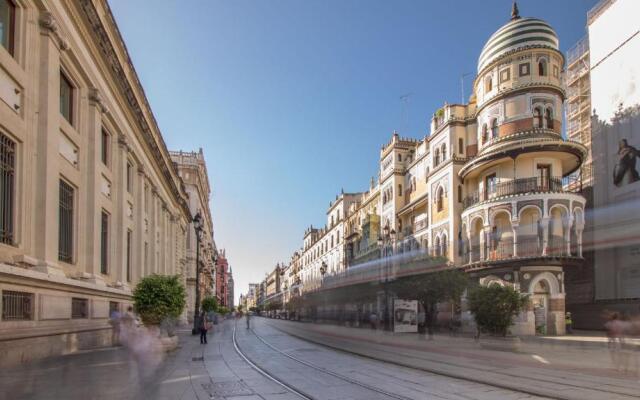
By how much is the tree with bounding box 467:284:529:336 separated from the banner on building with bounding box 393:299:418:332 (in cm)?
921

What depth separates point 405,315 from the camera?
35.6 meters

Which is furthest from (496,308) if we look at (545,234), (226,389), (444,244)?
(444,244)

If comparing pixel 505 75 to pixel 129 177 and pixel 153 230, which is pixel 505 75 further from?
pixel 153 230

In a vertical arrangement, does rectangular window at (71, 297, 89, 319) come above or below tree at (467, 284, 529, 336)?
above

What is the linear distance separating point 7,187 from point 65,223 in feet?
17.8

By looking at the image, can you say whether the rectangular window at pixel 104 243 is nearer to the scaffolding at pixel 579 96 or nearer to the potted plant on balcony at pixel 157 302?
the potted plant on balcony at pixel 157 302

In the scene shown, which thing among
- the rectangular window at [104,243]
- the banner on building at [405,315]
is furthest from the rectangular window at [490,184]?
the rectangular window at [104,243]

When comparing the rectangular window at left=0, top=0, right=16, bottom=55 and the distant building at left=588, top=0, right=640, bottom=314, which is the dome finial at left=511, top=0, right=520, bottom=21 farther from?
the rectangular window at left=0, top=0, right=16, bottom=55

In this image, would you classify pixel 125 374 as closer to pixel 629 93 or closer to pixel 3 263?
pixel 3 263

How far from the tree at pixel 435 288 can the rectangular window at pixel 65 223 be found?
20.7 m

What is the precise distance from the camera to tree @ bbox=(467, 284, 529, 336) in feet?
83.8

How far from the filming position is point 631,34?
Answer: 3722 centimetres

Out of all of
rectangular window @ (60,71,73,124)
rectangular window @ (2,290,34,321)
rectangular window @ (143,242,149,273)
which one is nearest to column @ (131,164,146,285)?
rectangular window @ (143,242,149,273)

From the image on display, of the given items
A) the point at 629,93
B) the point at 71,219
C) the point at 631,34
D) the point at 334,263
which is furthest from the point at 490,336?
the point at 334,263
